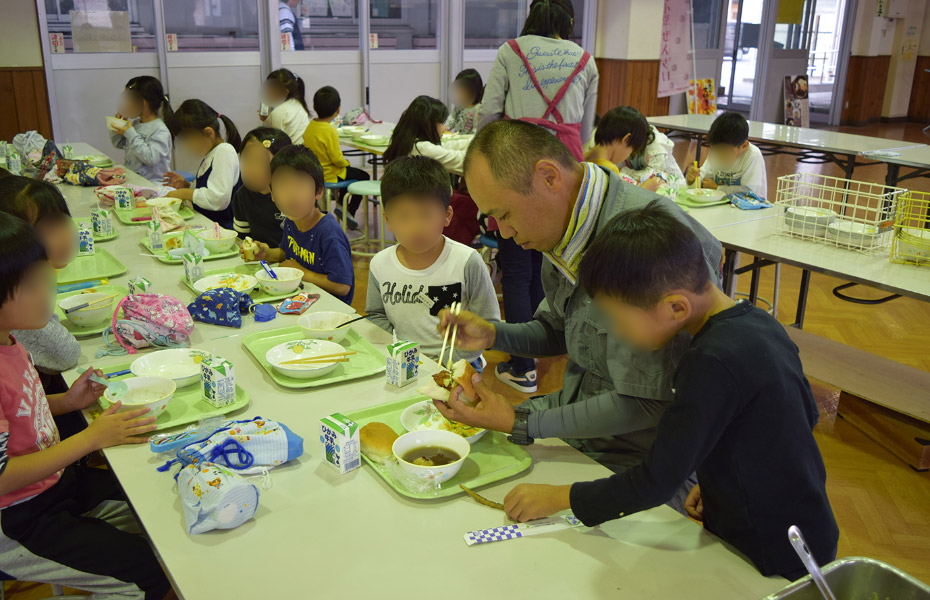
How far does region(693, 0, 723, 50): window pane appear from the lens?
394 inches

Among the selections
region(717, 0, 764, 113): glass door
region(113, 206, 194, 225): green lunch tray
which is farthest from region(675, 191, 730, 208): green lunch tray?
region(717, 0, 764, 113): glass door

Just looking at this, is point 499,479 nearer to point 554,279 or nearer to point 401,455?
point 401,455

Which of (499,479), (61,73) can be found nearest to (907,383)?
(499,479)

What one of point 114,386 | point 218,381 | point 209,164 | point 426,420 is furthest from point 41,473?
point 209,164

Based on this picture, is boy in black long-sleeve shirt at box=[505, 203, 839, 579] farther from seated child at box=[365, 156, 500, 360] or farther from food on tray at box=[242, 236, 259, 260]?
food on tray at box=[242, 236, 259, 260]

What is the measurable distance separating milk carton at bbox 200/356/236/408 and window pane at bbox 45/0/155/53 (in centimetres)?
621

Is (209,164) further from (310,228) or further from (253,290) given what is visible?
(253,290)

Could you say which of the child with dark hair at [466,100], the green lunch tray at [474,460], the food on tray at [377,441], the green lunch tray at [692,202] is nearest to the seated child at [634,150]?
the green lunch tray at [692,202]

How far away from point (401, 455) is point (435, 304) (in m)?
0.87

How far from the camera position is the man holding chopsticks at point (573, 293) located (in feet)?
4.67

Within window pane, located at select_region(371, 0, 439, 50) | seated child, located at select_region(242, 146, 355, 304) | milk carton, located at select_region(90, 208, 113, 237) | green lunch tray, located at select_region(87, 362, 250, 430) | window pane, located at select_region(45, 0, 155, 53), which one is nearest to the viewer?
green lunch tray, located at select_region(87, 362, 250, 430)

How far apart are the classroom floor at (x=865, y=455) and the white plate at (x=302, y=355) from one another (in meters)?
1.02

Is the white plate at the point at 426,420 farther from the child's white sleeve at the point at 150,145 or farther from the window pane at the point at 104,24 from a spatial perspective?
the window pane at the point at 104,24

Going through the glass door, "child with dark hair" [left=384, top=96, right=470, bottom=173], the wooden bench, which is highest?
the glass door
